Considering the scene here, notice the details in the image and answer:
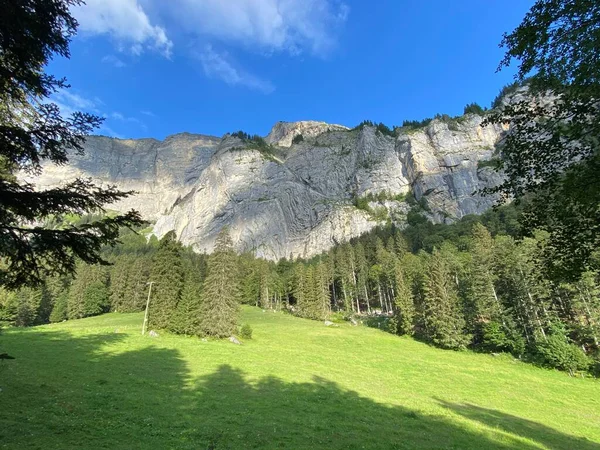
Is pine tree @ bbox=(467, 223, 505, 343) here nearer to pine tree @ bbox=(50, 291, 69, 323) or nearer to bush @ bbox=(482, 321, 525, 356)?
bush @ bbox=(482, 321, 525, 356)

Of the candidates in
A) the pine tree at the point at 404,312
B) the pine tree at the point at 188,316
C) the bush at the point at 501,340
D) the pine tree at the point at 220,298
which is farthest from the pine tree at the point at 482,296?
the pine tree at the point at 188,316

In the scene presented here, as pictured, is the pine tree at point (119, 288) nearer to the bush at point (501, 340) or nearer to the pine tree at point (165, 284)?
the pine tree at point (165, 284)

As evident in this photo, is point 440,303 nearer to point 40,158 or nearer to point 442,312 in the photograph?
point 442,312

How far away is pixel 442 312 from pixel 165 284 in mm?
42808

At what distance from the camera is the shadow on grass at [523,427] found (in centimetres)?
1838

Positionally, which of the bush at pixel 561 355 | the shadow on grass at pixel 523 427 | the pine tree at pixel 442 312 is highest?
the pine tree at pixel 442 312

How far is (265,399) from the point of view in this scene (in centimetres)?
2083

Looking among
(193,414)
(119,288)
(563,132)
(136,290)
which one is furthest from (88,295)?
(563,132)

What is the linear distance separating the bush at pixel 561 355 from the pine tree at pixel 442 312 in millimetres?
10161

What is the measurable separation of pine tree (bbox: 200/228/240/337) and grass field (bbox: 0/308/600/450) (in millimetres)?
3349

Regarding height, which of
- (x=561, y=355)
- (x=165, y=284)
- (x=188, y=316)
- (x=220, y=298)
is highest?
(x=165, y=284)

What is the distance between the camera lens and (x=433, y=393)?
92.9 ft

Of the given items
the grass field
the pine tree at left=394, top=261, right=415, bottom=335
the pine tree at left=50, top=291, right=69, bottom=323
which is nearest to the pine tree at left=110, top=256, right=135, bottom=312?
the pine tree at left=50, top=291, right=69, bottom=323

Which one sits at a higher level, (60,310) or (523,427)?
(60,310)
